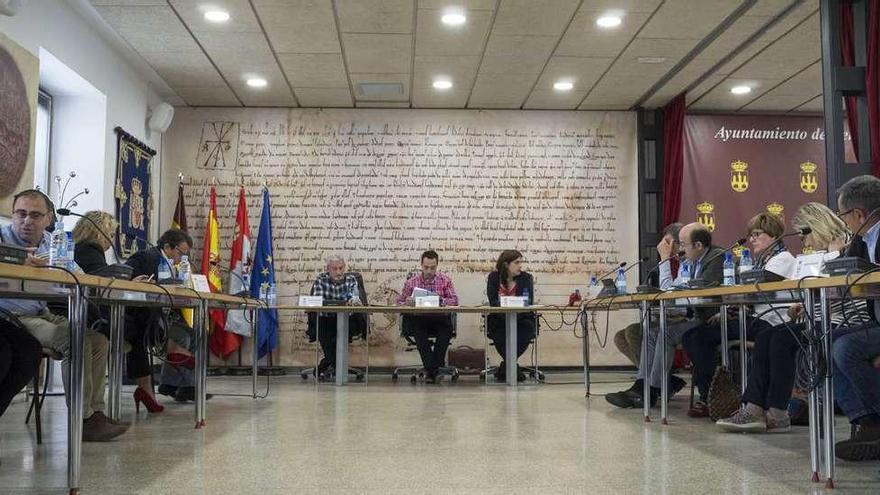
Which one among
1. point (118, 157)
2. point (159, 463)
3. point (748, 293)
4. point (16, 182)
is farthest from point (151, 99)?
point (748, 293)

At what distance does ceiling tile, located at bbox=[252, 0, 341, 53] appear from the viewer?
5.82 meters

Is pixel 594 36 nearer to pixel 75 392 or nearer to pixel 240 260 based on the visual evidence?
pixel 240 260

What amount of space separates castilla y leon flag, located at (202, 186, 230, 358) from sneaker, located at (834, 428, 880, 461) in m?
6.29

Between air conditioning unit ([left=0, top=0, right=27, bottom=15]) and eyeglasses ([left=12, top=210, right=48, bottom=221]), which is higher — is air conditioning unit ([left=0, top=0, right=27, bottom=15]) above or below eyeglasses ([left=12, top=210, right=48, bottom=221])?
above

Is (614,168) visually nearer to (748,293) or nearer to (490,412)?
(490,412)

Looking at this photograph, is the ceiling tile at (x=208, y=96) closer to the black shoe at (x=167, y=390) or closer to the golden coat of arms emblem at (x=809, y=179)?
the black shoe at (x=167, y=390)

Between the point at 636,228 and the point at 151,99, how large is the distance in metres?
5.15

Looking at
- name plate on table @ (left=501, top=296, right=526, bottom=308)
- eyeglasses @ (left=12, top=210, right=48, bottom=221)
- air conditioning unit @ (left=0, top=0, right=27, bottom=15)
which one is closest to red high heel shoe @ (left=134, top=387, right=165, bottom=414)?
eyeglasses @ (left=12, top=210, right=48, bottom=221)

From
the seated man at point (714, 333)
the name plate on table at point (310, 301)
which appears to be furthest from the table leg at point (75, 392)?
the name plate on table at point (310, 301)

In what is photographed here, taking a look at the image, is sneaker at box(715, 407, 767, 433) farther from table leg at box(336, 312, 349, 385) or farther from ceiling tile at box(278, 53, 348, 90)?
ceiling tile at box(278, 53, 348, 90)

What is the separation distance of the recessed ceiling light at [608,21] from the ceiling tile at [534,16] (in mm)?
247

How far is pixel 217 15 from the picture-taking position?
6008mm

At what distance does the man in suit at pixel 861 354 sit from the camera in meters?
2.77

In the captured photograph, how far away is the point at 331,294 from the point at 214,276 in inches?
56.3
